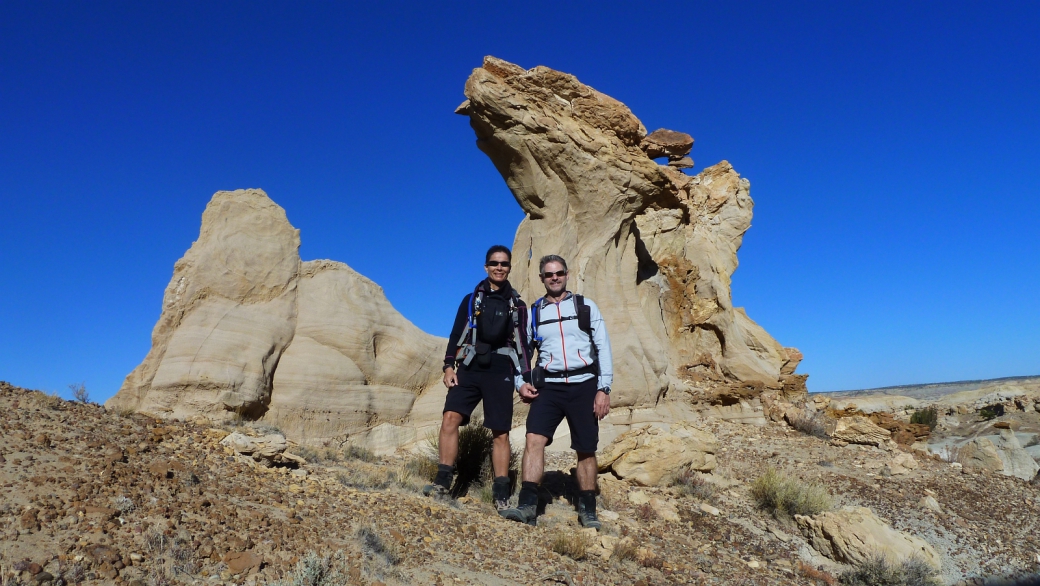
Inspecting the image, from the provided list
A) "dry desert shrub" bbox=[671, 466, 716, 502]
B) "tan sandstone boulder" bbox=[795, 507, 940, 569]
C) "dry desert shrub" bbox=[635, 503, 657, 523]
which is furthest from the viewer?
"dry desert shrub" bbox=[671, 466, 716, 502]

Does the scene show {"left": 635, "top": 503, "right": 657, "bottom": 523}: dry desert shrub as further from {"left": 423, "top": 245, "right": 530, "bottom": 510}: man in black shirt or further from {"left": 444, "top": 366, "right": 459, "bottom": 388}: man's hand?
{"left": 444, "top": 366, "right": 459, "bottom": 388}: man's hand

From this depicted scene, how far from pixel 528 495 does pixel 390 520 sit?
45.8 inches

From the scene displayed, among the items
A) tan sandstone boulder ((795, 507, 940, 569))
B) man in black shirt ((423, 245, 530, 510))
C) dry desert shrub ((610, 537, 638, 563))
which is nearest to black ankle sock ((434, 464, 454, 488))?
man in black shirt ((423, 245, 530, 510))

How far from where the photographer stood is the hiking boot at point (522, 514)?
500 centimetres

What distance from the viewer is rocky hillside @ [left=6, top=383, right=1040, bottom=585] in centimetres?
327

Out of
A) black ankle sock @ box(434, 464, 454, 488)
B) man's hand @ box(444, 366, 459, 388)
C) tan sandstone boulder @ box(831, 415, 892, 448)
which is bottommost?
black ankle sock @ box(434, 464, 454, 488)

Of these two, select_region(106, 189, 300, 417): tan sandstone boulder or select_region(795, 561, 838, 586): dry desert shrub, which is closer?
select_region(795, 561, 838, 586): dry desert shrub

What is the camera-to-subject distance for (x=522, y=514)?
499 cm

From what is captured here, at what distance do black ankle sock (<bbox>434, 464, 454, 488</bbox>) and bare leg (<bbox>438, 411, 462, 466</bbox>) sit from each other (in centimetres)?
3

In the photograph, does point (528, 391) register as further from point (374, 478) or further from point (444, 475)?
point (374, 478)

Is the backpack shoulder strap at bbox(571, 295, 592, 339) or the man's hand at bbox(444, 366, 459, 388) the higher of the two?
the backpack shoulder strap at bbox(571, 295, 592, 339)

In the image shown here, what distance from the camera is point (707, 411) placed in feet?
45.7

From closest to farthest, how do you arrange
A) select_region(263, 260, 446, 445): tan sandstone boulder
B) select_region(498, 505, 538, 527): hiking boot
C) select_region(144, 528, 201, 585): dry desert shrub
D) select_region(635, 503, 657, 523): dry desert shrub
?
select_region(144, 528, 201, 585): dry desert shrub
select_region(498, 505, 538, 527): hiking boot
select_region(635, 503, 657, 523): dry desert shrub
select_region(263, 260, 446, 445): tan sandstone boulder

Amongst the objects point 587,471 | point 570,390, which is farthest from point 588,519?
point 570,390
